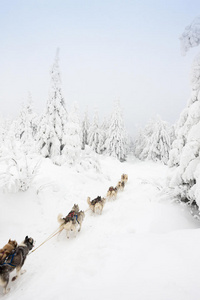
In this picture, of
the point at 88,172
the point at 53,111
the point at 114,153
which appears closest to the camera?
the point at 88,172

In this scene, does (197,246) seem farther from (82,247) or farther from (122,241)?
(82,247)

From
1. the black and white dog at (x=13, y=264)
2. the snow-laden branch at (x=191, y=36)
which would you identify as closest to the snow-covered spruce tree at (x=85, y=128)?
the snow-laden branch at (x=191, y=36)

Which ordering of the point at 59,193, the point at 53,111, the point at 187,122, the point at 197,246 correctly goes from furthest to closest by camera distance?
the point at 53,111 → the point at 59,193 → the point at 187,122 → the point at 197,246

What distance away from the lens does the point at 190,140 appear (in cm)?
682

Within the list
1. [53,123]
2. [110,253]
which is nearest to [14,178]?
[110,253]

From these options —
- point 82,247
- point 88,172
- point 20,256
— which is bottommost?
point 88,172

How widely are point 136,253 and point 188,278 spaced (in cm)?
132

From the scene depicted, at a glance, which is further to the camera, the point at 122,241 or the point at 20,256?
the point at 122,241

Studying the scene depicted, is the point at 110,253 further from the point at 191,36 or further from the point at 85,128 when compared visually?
the point at 85,128

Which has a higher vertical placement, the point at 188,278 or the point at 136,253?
the point at 188,278

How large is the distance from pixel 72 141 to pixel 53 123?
380 cm

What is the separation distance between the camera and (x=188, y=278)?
2.68 meters

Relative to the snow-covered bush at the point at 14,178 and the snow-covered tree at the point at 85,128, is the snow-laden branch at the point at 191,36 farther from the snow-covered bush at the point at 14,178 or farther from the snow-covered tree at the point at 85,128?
the snow-covered tree at the point at 85,128

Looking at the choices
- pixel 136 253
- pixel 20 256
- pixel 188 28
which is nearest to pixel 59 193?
pixel 20 256
